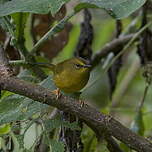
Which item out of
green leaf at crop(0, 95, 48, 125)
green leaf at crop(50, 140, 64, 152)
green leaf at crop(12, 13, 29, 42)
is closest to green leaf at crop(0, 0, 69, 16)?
green leaf at crop(12, 13, 29, 42)

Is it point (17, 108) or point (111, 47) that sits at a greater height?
point (17, 108)

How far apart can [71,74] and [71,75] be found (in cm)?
1

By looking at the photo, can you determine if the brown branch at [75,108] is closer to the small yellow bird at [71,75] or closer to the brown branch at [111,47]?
the small yellow bird at [71,75]

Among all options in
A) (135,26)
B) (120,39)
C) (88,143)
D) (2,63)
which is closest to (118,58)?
(120,39)

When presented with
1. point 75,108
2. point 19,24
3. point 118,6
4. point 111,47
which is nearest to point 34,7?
point 19,24

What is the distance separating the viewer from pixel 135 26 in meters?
2.69

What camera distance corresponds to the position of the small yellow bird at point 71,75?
1919mm

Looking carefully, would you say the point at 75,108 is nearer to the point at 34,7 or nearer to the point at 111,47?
the point at 34,7

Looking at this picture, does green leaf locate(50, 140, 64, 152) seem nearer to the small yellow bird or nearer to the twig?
the twig

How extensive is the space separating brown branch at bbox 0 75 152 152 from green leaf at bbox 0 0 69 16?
1.04ft

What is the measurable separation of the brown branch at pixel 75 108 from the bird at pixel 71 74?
0.49 metres

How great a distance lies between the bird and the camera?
1919 mm

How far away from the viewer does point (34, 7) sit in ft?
5.12

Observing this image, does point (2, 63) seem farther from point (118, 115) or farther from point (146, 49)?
point (118, 115)
